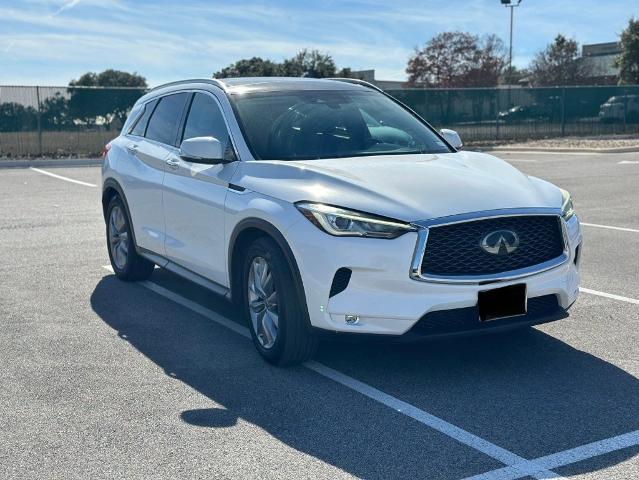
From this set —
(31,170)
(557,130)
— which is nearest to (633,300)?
(31,170)

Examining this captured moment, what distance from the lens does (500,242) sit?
487 cm

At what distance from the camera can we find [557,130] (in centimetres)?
3291

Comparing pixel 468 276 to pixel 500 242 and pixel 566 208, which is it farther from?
pixel 566 208

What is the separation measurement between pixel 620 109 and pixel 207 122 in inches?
1148

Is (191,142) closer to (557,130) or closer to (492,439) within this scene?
(492,439)

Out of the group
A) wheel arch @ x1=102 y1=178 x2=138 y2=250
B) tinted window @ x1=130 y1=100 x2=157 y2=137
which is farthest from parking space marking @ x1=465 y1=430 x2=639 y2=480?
tinted window @ x1=130 y1=100 x2=157 y2=137

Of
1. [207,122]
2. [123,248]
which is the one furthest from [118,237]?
[207,122]

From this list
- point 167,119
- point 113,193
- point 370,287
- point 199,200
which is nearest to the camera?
point 370,287

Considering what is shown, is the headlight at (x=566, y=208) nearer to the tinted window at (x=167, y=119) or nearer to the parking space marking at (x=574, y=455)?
the parking space marking at (x=574, y=455)

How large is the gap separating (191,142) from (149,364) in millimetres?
1484

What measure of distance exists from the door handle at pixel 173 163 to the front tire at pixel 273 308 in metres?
1.35

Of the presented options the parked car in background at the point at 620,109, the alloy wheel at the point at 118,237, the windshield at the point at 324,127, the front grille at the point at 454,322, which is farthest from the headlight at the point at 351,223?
the parked car in background at the point at 620,109

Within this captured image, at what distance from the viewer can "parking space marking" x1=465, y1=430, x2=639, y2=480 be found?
3.76m

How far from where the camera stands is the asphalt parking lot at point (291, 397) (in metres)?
3.96
